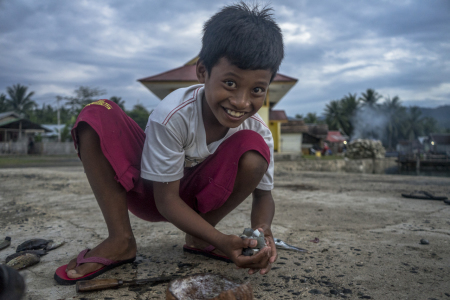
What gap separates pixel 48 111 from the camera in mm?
42375

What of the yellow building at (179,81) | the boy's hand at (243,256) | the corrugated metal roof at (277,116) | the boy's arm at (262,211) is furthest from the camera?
the corrugated metal roof at (277,116)

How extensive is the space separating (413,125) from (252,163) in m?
57.2

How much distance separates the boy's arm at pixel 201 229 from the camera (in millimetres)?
1107

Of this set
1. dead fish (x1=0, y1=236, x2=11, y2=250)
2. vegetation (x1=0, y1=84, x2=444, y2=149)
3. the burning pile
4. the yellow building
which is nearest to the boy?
dead fish (x1=0, y1=236, x2=11, y2=250)

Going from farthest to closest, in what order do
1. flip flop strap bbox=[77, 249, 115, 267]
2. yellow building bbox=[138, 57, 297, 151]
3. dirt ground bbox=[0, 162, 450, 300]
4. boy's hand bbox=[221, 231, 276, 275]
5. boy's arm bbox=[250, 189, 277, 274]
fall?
yellow building bbox=[138, 57, 297, 151] → boy's arm bbox=[250, 189, 277, 274] → flip flop strap bbox=[77, 249, 115, 267] → dirt ground bbox=[0, 162, 450, 300] → boy's hand bbox=[221, 231, 276, 275]

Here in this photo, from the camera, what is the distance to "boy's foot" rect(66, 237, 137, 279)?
128cm

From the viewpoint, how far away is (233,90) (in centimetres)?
Answer: 126

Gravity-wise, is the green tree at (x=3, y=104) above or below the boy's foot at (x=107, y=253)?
above

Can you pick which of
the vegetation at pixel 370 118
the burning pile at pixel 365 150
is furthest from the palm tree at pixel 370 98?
the burning pile at pixel 365 150

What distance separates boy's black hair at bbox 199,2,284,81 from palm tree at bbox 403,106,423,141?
56.6 metres

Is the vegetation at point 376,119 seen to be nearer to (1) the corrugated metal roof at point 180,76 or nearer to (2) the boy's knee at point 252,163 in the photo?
(1) the corrugated metal roof at point 180,76

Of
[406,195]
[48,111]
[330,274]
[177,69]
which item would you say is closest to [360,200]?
[406,195]

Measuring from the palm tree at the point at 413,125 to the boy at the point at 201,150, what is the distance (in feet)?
186

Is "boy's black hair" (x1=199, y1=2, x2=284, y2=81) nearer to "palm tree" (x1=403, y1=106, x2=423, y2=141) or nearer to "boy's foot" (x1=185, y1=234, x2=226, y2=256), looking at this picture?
"boy's foot" (x1=185, y1=234, x2=226, y2=256)
